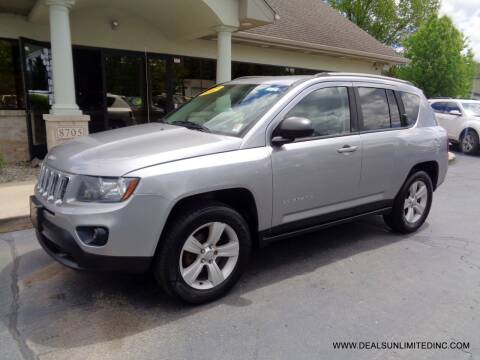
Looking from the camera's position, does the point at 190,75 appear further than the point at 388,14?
No

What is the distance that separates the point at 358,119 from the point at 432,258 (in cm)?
165

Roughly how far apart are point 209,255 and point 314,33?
1243 centimetres

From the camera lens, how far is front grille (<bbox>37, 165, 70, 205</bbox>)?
9.77 ft

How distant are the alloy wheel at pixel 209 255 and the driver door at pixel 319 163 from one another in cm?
48

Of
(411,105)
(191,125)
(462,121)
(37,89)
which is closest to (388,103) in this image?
(411,105)

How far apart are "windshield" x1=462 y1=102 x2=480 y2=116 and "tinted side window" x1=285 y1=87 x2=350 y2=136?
11.4 metres

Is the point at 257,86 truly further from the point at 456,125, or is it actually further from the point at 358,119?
the point at 456,125

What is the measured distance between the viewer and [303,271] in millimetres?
3879

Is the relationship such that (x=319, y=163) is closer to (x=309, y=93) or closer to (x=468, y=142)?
(x=309, y=93)

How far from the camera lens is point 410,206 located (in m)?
4.92

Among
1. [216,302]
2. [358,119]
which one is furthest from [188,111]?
[216,302]

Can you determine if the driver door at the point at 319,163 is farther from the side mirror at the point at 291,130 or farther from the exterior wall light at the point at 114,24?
the exterior wall light at the point at 114,24

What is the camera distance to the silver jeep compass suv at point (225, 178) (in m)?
2.81

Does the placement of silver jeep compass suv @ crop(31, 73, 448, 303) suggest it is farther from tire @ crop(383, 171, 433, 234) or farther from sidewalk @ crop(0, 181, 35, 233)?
sidewalk @ crop(0, 181, 35, 233)
